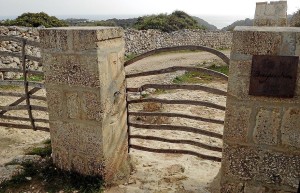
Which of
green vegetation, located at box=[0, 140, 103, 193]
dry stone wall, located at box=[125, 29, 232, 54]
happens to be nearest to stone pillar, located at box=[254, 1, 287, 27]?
green vegetation, located at box=[0, 140, 103, 193]

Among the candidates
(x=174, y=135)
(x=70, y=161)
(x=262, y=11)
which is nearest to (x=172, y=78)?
(x=262, y=11)

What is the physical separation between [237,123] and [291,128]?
463 millimetres

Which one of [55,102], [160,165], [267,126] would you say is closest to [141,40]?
[160,165]

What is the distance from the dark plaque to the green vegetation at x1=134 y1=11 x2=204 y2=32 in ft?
78.2

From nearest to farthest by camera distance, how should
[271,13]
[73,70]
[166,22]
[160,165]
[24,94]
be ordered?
[73,70] → [160,165] → [24,94] → [271,13] → [166,22]

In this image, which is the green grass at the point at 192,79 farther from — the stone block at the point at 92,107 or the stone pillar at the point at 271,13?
the stone block at the point at 92,107

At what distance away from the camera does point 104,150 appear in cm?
330

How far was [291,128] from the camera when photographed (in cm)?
260

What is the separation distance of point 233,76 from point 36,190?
247 cm

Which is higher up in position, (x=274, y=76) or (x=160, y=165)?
(x=274, y=76)

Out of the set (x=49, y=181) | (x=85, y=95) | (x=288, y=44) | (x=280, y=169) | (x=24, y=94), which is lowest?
(x=49, y=181)

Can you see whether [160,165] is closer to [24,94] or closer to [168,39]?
[24,94]

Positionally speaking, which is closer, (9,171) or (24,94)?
(9,171)

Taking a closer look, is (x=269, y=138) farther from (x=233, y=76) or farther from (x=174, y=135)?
(x=174, y=135)
